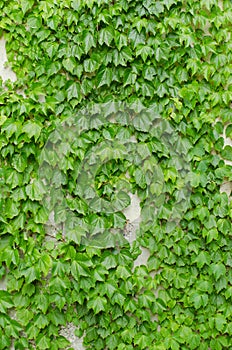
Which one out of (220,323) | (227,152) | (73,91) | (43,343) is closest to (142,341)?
(220,323)

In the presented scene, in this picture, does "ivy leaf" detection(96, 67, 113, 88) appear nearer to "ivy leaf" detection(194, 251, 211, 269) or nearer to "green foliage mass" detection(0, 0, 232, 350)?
"green foliage mass" detection(0, 0, 232, 350)

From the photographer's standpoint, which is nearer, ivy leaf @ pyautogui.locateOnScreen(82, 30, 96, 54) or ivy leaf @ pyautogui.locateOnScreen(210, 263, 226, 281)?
ivy leaf @ pyautogui.locateOnScreen(82, 30, 96, 54)

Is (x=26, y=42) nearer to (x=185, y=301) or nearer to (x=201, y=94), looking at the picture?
(x=201, y=94)

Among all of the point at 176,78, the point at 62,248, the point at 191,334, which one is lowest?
the point at 191,334

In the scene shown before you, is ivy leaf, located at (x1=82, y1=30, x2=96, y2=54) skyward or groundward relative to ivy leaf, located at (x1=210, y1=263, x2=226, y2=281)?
skyward

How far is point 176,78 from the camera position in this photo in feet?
8.89

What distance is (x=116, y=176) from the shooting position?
2.72 m

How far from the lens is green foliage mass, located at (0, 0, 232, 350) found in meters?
2.64

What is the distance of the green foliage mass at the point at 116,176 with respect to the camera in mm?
2641

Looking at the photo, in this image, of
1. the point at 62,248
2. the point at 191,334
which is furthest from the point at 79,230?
the point at 191,334

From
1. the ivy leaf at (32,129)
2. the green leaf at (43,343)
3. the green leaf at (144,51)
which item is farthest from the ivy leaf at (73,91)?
the green leaf at (43,343)

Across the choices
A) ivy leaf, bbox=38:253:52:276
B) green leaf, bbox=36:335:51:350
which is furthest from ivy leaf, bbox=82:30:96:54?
green leaf, bbox=36:335:51:350

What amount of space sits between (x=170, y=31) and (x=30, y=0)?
86 centimetres

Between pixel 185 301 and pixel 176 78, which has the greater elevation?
pixel 176 78
